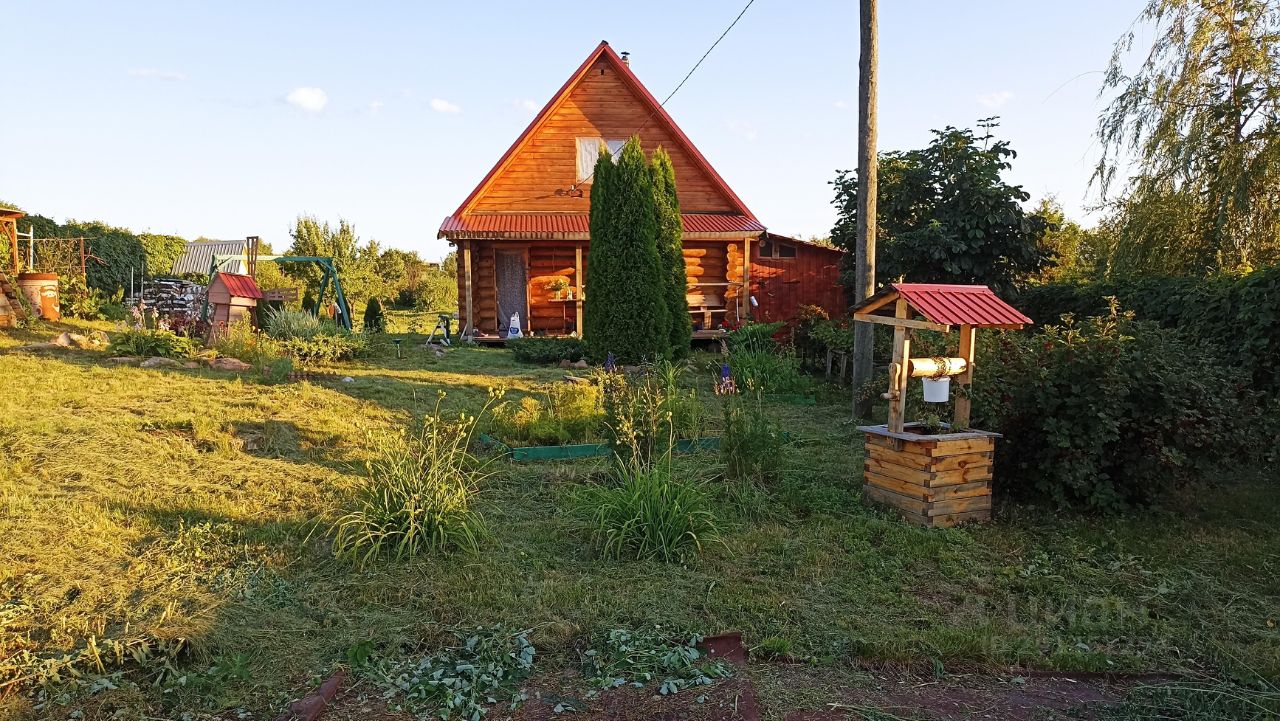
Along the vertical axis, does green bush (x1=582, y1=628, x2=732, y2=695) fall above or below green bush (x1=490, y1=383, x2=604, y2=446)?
below

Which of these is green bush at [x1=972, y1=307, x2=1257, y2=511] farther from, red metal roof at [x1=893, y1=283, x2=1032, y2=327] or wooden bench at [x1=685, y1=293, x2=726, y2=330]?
wooden bench at [x1=685, y1=293, x2=726, y2=330]

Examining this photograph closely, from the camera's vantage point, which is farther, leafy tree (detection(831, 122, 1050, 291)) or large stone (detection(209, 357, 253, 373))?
leafy tree (detection(831, 122, 1050, 291))

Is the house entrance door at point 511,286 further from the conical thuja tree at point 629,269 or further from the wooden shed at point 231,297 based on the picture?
the conical thuja tree at point 629,269

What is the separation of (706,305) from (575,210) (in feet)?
12.2

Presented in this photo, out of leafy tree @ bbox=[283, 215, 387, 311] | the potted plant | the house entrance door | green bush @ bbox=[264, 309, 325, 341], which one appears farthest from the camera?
leafy tree @ bbox=[283, 215, 387, 311]

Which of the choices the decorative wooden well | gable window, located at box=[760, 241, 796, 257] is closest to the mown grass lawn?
the decorative wooden well

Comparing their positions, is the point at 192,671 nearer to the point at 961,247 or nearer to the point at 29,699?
the point at 29,699

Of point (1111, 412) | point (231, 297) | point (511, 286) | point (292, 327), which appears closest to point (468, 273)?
point (511, 286)

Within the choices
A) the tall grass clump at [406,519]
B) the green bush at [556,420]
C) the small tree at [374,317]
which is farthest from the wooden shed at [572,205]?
the tall grass clump at [406,519]

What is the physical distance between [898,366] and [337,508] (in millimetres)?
4004

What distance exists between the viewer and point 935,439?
5.25 meters

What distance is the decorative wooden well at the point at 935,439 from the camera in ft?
17.3

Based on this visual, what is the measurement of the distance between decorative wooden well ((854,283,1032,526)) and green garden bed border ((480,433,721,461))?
186 cm

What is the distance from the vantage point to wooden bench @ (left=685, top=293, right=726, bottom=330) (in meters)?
17.4
